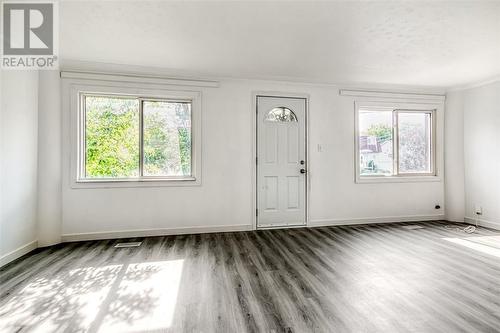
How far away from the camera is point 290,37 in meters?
2.78

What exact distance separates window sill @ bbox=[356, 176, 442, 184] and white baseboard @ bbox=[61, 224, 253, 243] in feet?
7.52

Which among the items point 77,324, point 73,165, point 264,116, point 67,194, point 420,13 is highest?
point 420,13

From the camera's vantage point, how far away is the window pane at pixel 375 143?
4703mm

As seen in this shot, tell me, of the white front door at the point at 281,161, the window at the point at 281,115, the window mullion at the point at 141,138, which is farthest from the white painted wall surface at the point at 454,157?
the window mullion at the point at 141,138

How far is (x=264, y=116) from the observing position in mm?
4262

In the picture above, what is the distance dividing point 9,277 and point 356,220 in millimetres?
4862

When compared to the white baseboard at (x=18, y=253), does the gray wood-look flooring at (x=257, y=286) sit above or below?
below

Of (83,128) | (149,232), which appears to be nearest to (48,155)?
(83,128)

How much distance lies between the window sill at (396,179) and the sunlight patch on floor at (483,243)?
53.0 inches

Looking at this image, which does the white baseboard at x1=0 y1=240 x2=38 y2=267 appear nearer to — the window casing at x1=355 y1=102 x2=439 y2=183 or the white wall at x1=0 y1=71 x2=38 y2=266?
the white wall at x1=0 y1=71 x2=38 y2=266

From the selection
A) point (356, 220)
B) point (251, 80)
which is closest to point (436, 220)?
point (356, 220)

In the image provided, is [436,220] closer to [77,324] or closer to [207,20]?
[207,20]

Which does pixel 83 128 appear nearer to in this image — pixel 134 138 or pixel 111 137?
pixel 111 137

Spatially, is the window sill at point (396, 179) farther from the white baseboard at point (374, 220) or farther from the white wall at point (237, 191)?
the white baseboard at point (374, 220)
